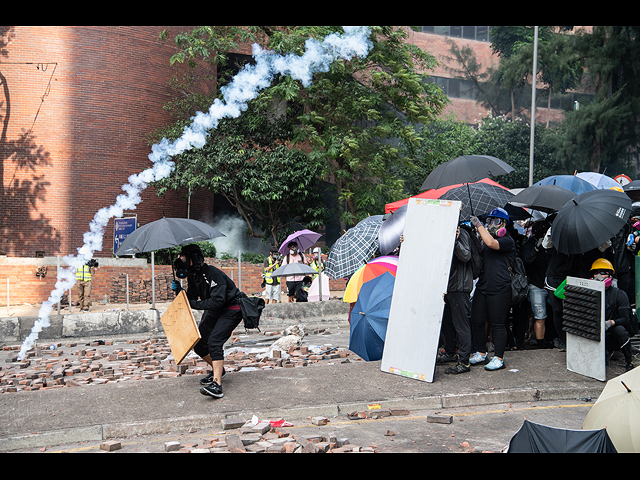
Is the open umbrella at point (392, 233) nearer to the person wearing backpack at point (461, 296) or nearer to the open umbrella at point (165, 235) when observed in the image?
the person wearing backpack at point (461, 296)

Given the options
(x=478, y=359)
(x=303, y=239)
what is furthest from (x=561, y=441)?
(x=303, y=239)

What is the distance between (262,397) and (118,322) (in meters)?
7.21

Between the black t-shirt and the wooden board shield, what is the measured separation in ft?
11.8

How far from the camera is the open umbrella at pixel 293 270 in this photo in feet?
46.0

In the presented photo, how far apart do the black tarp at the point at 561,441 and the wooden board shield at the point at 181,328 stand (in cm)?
405

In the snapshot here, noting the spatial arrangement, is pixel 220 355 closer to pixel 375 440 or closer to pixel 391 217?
pixel 375 440

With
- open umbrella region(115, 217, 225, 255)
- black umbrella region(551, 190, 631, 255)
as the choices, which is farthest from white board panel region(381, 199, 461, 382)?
open umbrella region(115, 217, 225, 255)

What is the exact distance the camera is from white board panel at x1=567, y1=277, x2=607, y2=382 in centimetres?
704

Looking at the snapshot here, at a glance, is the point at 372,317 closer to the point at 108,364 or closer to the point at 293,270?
the point at 108,364

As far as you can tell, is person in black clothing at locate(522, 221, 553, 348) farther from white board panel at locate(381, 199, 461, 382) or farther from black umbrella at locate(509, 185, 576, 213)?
white board panel at locate(381, 199, 461, 382)

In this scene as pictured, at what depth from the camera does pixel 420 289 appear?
739 centimetres

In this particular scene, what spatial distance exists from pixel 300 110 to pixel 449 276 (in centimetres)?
1692

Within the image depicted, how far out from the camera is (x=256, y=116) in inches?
882

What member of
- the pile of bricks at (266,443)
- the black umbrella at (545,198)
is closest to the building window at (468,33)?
the black umbrella at (545,198)
